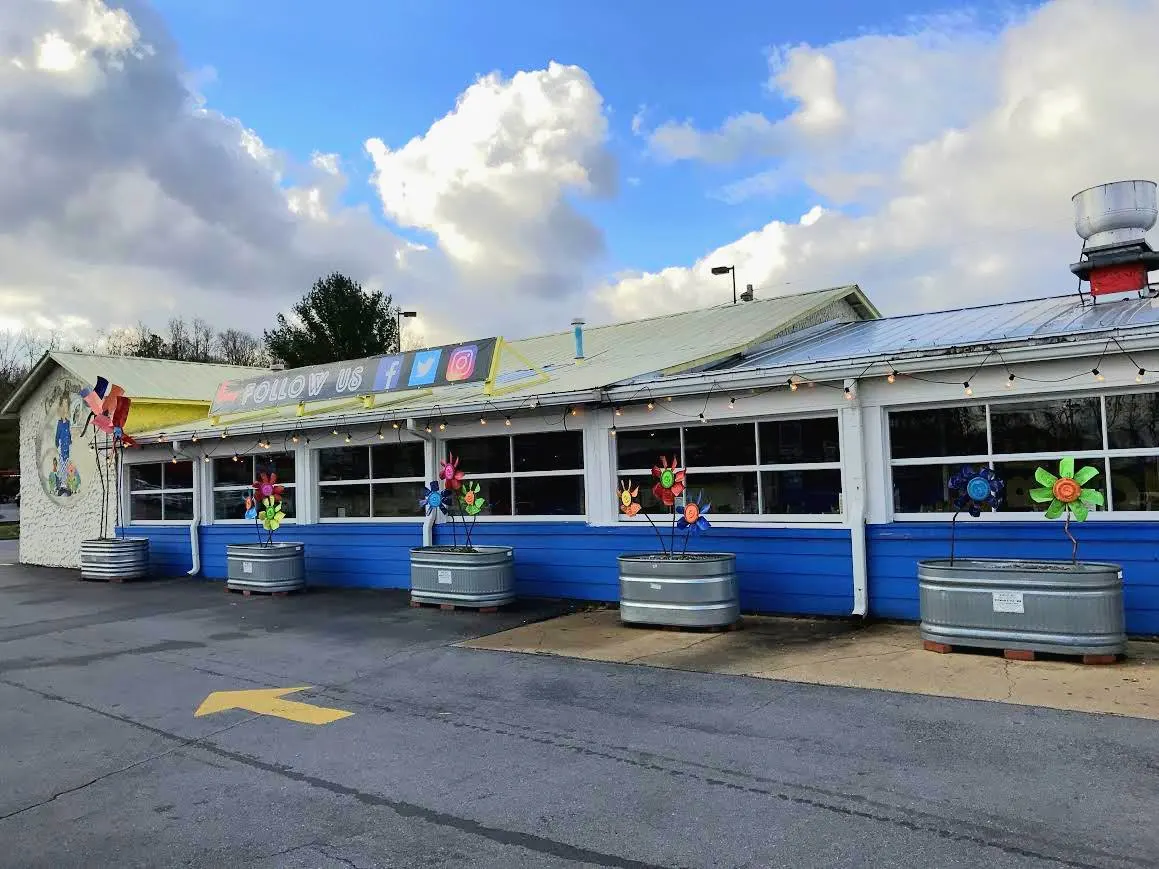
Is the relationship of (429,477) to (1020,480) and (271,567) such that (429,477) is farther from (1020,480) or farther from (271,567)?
(1020,480)

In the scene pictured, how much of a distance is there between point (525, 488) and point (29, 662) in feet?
21.1

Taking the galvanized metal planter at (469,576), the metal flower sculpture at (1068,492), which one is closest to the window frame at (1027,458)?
the metal flower sculpture at (1068,492)

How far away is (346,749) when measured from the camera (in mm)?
5887

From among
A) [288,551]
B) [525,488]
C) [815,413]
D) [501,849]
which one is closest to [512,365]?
[525,488]

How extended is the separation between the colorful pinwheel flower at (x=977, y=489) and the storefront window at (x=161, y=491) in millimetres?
15449

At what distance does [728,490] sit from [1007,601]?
3.97m

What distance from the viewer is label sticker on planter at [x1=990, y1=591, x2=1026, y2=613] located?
7387 millimetres

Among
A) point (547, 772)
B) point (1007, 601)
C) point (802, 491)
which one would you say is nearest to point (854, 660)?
point (1007, 601)

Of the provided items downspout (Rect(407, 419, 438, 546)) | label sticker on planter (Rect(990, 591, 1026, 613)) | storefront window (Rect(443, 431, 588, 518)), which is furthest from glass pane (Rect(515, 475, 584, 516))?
label sticker on planter (Rect(990, 591, 1026, 613))

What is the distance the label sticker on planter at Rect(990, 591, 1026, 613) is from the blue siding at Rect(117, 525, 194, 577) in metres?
15.6

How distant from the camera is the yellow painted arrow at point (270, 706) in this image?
22.2ft

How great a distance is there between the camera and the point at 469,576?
11453 millimetres

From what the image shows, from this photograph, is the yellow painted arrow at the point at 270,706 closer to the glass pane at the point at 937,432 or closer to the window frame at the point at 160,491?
the glass pane at the point at 937,432

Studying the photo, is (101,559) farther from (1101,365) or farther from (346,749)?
(1101,365)
